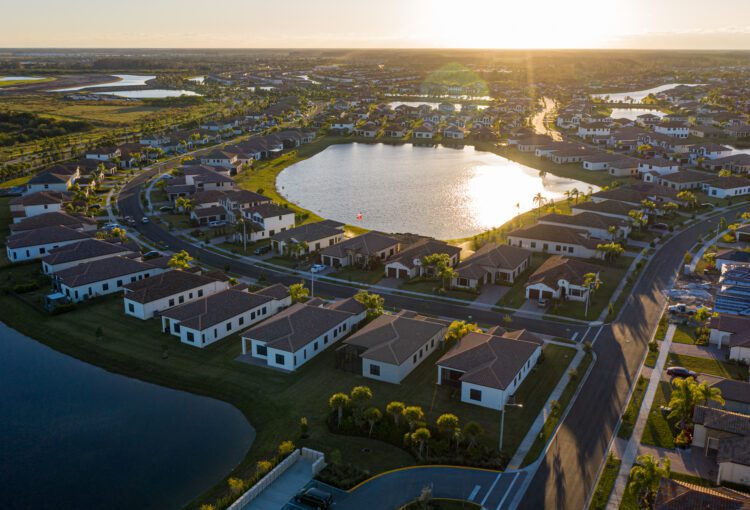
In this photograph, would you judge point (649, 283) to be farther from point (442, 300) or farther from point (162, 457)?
point (162, 457)

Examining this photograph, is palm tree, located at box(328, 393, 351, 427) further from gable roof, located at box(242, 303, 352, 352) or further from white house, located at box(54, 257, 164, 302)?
white house, located at box(54, 257, 164, 302)

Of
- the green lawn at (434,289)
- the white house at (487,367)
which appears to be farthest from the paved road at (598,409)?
the green lawn at (434,289)

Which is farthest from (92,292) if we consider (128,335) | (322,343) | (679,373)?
(679,373)

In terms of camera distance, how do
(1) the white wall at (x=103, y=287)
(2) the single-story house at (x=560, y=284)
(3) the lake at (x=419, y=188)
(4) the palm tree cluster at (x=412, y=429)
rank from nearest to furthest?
(4) the palm tree cluster at (x=412, y=429) < (2) the single-story house at (x=560, y=284) < (1) the white wall at (x=103, y=287) < (3) the lake at (x=419, y=188)

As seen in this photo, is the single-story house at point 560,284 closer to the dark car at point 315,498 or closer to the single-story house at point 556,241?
Answer: the single-story house at point 556,241

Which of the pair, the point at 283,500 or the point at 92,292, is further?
the point at 92,292

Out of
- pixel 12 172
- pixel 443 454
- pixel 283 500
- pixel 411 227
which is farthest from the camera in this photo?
pixel 12 172

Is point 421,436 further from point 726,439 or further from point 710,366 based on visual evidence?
point 710,366
